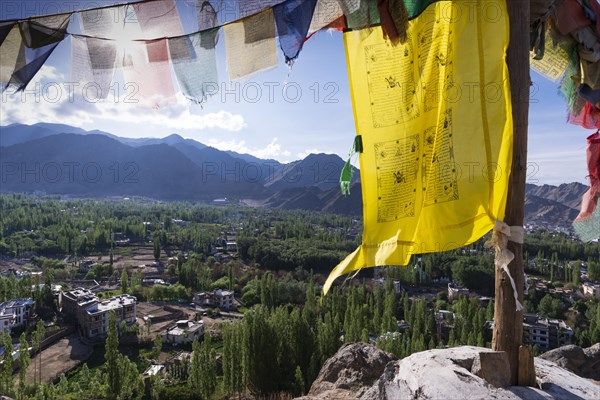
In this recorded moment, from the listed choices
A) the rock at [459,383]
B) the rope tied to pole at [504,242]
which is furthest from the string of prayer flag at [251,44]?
the rock at [459,383]

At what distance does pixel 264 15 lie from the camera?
219 centimetres

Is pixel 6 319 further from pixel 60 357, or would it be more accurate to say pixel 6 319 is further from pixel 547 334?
pixel 547 334

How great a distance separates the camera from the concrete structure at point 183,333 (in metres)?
16.5

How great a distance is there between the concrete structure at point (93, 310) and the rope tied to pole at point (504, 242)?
18.7 metres

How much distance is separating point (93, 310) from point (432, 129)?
19408 mm

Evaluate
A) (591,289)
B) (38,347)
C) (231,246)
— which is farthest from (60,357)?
(591,289)

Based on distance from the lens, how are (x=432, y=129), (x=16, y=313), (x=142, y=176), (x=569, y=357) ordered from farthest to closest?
(x=142, y=176) → (x=16, y=313) → (x=569, y=357) → (x=432, y=129)

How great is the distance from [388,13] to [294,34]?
1.73ft

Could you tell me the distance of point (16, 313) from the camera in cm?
1805

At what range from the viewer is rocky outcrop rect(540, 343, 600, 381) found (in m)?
5.22

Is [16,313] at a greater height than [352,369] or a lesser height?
lesser

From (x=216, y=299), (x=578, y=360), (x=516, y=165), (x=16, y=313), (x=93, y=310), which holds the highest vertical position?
(x=516, y=165)

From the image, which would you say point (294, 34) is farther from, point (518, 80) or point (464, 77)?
point (518, 80)

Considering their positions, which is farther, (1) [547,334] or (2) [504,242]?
(1) [547,334]
